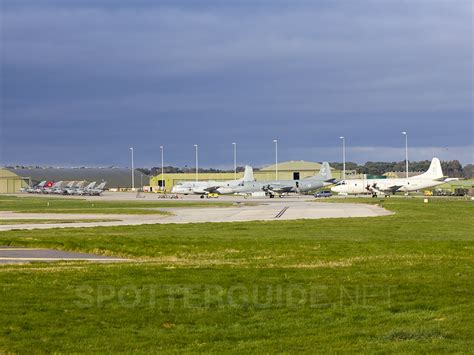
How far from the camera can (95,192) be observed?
170m

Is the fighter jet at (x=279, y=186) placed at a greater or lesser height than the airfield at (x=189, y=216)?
greater

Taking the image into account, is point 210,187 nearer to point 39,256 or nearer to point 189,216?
point 189,216

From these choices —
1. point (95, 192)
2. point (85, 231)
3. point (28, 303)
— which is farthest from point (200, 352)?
point (95, 192)

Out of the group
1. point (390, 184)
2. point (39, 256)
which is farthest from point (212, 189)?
point (39, 256)

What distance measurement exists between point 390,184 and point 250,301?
125m

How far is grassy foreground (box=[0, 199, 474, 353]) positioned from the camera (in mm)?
12375

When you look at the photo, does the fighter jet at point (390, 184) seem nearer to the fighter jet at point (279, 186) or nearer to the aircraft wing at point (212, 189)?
the fighter jet at point (279, 186)

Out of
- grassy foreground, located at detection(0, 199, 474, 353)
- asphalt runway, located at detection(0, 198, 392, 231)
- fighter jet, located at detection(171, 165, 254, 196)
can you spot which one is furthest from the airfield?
fighter jet, located at detection(171, 165, 254, 196)

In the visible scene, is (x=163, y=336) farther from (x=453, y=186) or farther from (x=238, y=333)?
(x=453, y=186)

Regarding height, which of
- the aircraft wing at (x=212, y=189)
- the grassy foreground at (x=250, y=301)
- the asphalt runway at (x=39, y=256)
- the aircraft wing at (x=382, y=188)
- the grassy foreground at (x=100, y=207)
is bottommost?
the grassy foreground at (x=250, y=301)

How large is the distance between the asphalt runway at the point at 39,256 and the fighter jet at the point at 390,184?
351ft

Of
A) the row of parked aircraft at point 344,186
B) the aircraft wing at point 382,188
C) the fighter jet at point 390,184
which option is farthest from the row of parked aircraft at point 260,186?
the aircraft wing at point 382,188

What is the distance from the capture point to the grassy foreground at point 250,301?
1238 cm

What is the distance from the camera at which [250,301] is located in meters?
15.7
